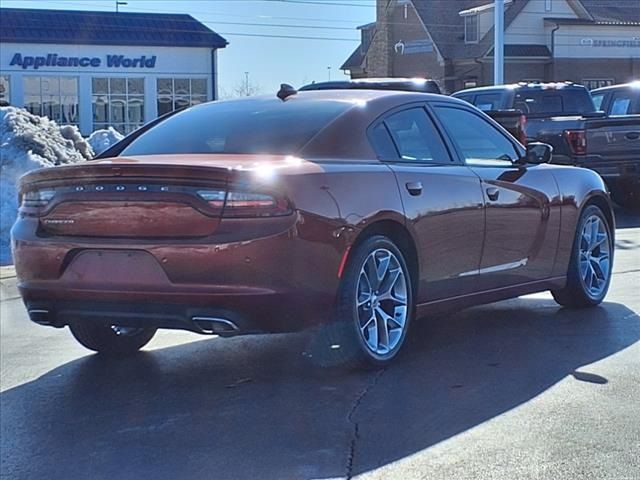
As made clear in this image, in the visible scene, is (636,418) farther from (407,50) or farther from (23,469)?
(407,50)

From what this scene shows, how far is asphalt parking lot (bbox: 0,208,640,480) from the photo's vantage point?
14.5ft

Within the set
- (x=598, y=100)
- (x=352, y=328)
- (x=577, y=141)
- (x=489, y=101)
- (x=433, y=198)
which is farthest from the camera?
(x=598, y=100)

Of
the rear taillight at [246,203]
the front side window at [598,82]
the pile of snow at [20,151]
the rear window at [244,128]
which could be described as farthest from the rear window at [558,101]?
the front side window at [598,82]

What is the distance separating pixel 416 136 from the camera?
6.26 metres

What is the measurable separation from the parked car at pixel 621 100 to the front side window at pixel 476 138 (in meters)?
10.2

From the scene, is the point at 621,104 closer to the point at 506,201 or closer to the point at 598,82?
the point at 506,201

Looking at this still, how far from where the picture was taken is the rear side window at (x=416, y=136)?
6.09 m

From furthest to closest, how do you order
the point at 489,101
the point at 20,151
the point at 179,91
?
the point at 179,91
the point at 489,101
the point at 20,151

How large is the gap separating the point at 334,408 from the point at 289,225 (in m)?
0.93

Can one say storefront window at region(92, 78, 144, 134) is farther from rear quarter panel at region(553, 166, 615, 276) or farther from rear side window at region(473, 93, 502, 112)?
rear quarter panel at region(553, 166, 615, 276)

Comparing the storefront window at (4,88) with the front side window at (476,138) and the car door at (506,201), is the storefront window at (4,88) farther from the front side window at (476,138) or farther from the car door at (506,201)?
the car door at (506,201)

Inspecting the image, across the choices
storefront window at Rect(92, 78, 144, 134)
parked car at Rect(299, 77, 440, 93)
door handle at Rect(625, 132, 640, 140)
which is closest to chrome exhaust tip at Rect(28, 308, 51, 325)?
Answer: parked car at Rect(299, 77, 440, 93)

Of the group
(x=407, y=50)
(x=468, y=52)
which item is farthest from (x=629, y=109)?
(x=407, y=50)

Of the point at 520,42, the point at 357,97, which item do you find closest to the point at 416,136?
the point at 357,97
